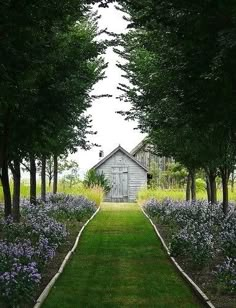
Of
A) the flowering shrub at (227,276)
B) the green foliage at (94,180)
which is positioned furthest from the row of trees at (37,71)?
the green foliage at (94,180)

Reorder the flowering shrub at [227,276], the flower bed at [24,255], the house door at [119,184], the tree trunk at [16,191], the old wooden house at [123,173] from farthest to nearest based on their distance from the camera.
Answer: the old wooden house at [123,173], the house door at [119,184], the tree trunk at [16,191], the flowering shrub at [227,276], the flower bed at [24,255]

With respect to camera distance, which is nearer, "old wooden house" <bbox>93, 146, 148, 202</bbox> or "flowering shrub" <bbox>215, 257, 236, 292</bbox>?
"flowering shrub" <bbox>215, 257, 236, 292</bbox>

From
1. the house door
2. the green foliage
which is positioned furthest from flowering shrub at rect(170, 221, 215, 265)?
the house door

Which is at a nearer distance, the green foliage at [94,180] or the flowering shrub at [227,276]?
the flowering shrub at [227,276]

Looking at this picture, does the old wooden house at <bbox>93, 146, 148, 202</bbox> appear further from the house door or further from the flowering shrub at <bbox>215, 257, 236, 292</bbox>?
the flowering shrub at <bbox>215, 257, 236, 292</bbox>

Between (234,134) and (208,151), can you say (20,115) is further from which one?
(208,151)

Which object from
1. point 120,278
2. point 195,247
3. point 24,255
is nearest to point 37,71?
point 24,255

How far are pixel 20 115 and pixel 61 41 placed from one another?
188cm

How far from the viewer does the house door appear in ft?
160

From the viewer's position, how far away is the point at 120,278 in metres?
10.8

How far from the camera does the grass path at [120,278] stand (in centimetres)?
890

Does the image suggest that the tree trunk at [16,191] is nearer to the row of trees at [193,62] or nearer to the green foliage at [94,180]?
the row of trees at [193,62]

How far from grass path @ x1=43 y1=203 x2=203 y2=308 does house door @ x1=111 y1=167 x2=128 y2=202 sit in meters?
31.3


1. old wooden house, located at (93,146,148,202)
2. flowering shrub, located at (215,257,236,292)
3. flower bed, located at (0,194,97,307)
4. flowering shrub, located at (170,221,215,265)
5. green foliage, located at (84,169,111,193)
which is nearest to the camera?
flower bed, located at (0,194,97,307)
